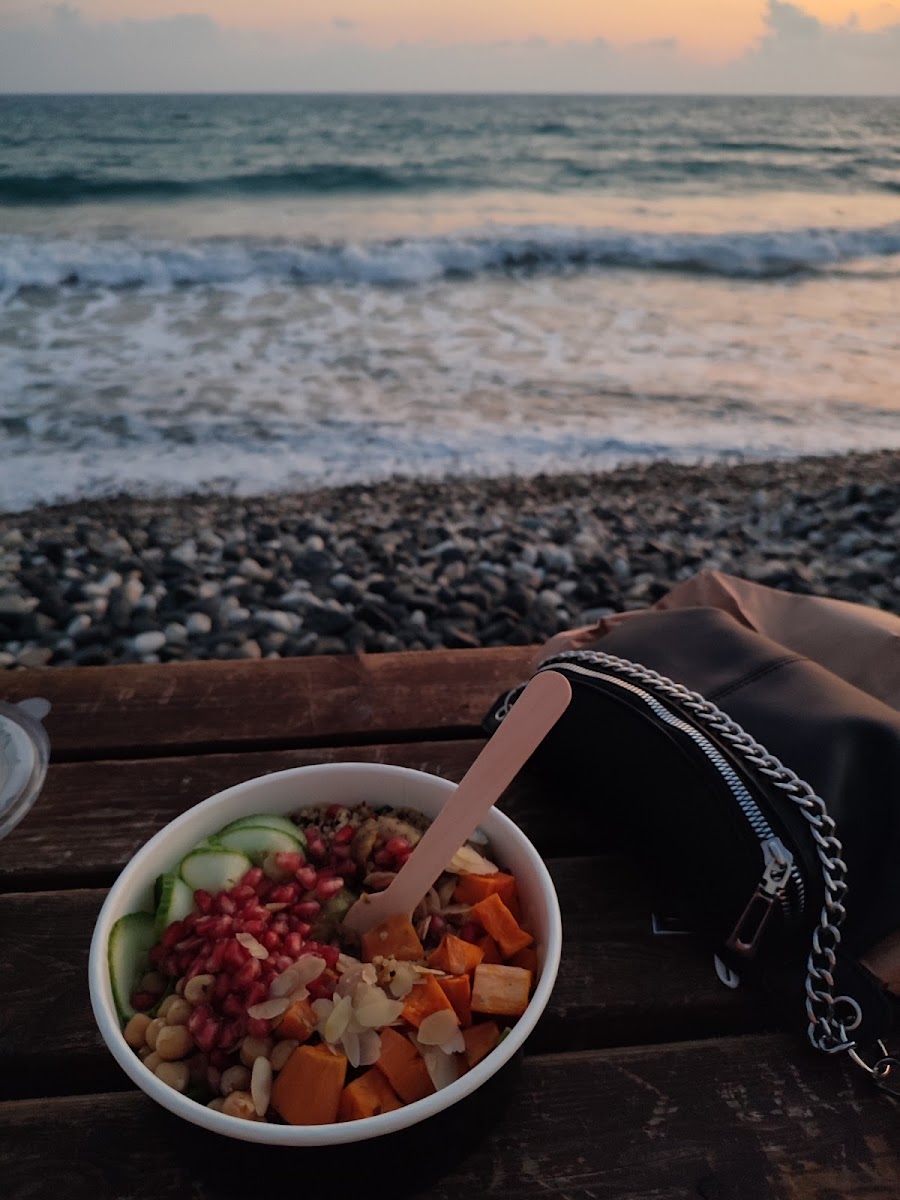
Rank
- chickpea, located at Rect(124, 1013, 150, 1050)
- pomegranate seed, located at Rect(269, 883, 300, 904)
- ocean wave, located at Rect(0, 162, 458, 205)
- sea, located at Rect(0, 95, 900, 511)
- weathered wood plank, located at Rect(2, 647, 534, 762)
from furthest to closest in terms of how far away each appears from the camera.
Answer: ocean wave, located at Rect(0, 162, 458, 205), sea, located at Rect(0, 95, 900, 511), weathered wood plank, located at Rect(2, 647, 534, 762), pomegranate seed, located at Rect(269, 883, 300, 904), chickpea, located at Rect(124, 1013, 150, 1050)

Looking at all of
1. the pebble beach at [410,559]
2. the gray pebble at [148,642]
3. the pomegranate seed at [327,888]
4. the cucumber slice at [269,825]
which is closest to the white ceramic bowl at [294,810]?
the cucumber slice at [269,825]

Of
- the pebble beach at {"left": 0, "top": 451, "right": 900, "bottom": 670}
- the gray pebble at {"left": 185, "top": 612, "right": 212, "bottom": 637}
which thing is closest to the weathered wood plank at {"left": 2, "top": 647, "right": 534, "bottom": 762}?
the pebble beach at {"left": 0, "top": 451, "right": 900, "bottom": 670}

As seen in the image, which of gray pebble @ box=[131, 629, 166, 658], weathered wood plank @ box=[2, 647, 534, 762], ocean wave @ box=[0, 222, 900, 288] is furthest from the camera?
ocean wave @ box=[0, 222, 900, 288]

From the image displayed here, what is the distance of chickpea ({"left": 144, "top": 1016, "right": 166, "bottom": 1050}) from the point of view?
737mm

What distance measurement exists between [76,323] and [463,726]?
6297 millimetres

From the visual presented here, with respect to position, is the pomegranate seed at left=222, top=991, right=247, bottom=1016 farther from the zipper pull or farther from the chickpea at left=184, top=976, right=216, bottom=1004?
the zipper pull

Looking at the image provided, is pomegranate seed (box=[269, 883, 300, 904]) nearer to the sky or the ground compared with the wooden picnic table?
nearer to the sky

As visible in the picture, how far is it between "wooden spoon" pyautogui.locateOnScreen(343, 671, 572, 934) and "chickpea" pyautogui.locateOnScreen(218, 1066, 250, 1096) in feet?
0.59

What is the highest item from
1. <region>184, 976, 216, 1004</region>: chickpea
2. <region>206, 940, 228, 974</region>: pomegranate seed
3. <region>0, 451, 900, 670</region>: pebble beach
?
<region>206, 940, 228, 974</region>: pomegranate seed

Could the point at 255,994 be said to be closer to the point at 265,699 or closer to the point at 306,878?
the point at 306,878

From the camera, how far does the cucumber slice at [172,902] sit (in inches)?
32.8

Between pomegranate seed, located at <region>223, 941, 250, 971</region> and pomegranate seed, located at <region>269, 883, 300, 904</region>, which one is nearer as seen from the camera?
pomegranate seed, located at <region>223, 941, 250, 971</region>

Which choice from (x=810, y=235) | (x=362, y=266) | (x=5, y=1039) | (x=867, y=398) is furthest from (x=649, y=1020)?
(x=810, y=235)

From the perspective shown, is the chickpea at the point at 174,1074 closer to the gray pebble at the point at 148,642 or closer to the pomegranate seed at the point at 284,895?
the pomegranate seed at the point at 284,895
